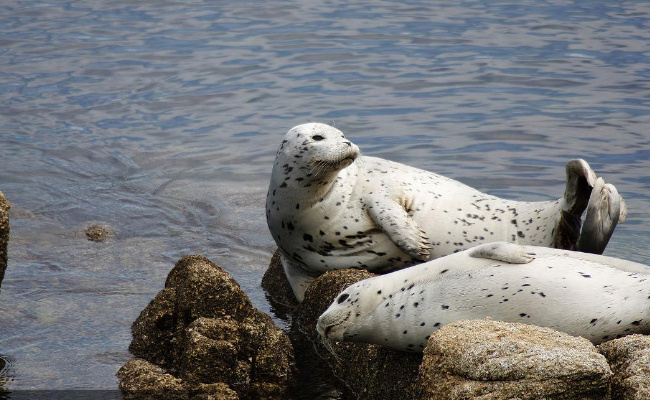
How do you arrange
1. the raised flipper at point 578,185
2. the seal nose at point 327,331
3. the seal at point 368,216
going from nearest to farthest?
the seal nose at point 327,331, the raised flipper at point 578,185, the seal at point 368,216

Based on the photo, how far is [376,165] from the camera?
273 inches

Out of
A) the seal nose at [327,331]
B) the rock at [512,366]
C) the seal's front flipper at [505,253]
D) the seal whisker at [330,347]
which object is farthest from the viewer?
the seal whisker at [330,347]

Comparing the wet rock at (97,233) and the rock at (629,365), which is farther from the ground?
the rock at (629,365)

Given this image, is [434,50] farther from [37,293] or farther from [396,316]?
[396,316]

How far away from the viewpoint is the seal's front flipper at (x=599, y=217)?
5.71 metres

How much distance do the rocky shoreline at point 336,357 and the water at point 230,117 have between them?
1.46 ft

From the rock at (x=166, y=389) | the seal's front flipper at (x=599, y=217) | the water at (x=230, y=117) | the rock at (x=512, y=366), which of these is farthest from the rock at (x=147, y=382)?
the seal's front flipper at (x=599, y=217)

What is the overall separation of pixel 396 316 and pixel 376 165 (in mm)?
2135

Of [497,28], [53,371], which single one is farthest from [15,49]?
[53,371]

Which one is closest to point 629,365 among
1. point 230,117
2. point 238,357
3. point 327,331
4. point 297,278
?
point 327,331

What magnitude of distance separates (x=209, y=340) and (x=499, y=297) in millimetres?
1432

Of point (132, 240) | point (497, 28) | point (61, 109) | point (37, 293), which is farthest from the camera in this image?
point (497, 28)

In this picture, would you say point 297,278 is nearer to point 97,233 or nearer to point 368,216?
point 368,216

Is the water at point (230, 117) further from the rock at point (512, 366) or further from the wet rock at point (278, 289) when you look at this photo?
the rock at point (512, 366)
